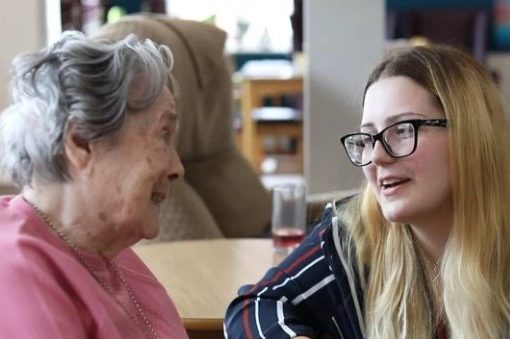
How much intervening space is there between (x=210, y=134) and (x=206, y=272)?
1.09 m

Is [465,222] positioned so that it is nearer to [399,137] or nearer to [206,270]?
[399,137]

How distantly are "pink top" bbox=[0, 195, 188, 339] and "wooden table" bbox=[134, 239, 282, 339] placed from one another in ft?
1.61

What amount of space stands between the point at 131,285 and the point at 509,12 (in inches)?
272

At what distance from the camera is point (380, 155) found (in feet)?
4.25

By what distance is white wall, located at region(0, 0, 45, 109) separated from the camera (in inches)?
124

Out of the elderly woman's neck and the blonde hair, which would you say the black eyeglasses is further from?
the elderly woman's neck

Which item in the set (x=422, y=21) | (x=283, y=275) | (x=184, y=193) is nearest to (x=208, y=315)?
(x=283, y=275)

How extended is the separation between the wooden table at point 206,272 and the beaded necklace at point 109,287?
41cm

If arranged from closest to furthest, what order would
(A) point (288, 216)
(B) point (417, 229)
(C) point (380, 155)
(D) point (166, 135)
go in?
1. (D) point (166, 135)
2. (C) point (380, 155)
3. (B) point (417, 229)
4. (A) point (288, 216)

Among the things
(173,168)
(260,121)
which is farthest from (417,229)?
(260,121)

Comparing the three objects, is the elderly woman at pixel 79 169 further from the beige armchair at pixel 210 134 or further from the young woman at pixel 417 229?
the beige armchair at pixel 210 134

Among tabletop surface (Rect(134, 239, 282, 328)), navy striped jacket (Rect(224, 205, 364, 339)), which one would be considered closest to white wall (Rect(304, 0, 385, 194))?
tabletop surface (Rect(134, 239, 282, 328))

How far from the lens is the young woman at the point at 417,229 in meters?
1.29

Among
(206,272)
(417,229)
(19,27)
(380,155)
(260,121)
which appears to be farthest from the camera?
(260,121)
